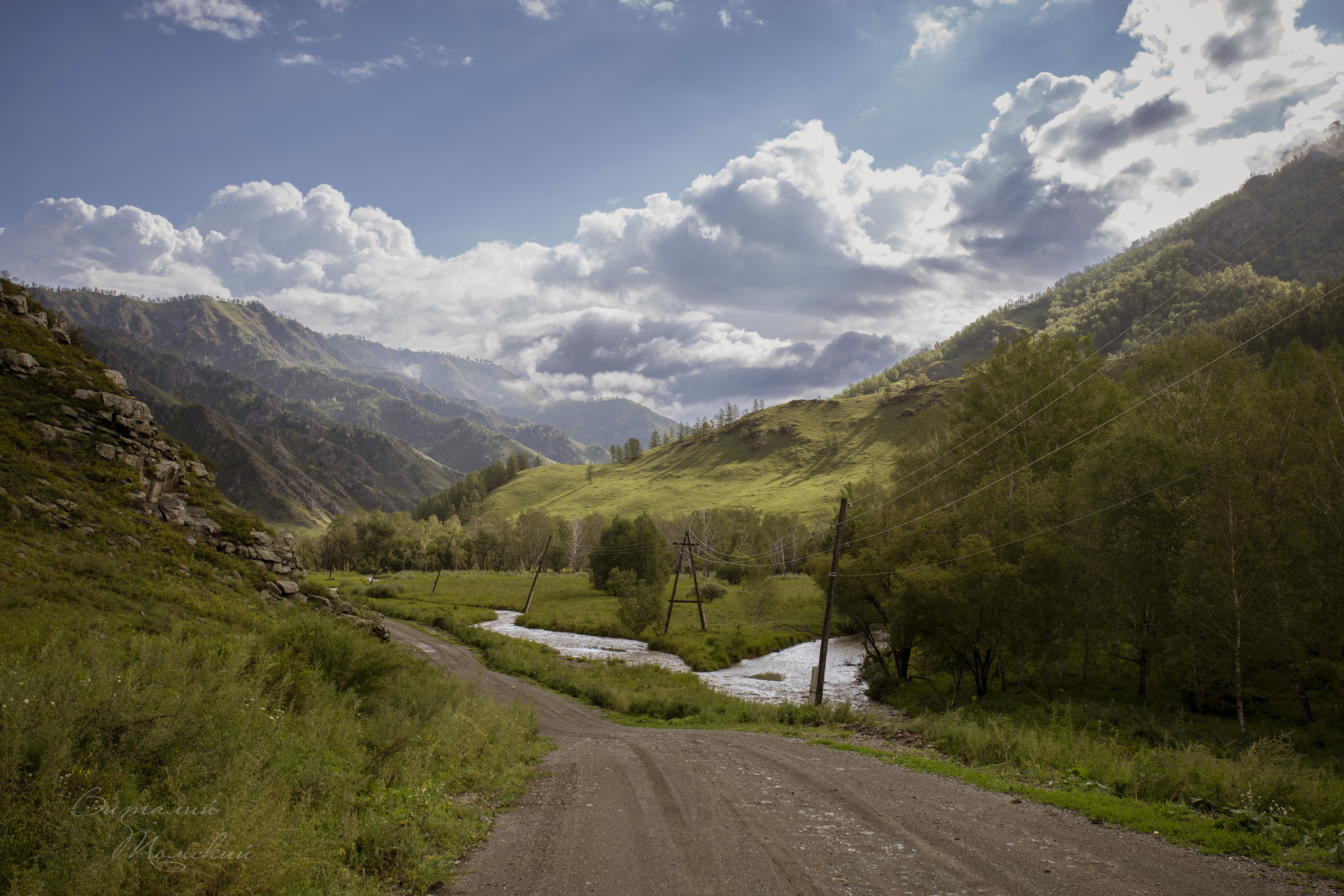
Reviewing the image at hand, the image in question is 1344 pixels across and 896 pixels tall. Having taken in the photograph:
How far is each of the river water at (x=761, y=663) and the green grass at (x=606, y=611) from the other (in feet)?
3.91

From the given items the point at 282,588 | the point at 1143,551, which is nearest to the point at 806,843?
the point at 282,588

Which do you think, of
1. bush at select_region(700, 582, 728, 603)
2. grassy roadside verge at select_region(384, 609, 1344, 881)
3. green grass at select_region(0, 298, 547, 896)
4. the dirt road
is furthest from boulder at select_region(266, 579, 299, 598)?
bush at select_region(700, 582, 728, 603)

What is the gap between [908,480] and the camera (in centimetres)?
5519

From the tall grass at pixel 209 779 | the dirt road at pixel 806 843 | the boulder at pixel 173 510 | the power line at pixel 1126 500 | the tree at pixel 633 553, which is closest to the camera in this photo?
the tall grass at pixel 209 779

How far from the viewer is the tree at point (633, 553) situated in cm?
7544

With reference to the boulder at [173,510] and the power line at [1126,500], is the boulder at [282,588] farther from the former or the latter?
the power line at [1126,500]

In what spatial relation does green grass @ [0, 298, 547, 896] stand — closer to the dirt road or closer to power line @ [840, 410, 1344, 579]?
the dirt road

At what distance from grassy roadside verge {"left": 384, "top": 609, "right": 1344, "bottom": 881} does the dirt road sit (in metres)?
0.52

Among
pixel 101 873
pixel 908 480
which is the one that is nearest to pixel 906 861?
pixel 101 873

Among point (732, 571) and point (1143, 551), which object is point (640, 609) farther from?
point (732, 571)

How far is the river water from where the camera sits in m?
35.8

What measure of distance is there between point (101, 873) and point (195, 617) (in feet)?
39.5

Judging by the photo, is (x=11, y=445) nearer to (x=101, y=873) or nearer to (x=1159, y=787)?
(x=101, y=873)

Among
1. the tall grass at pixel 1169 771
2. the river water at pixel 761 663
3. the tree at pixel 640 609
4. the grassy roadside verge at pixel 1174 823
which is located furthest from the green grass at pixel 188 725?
the tree at pixel 640 609
